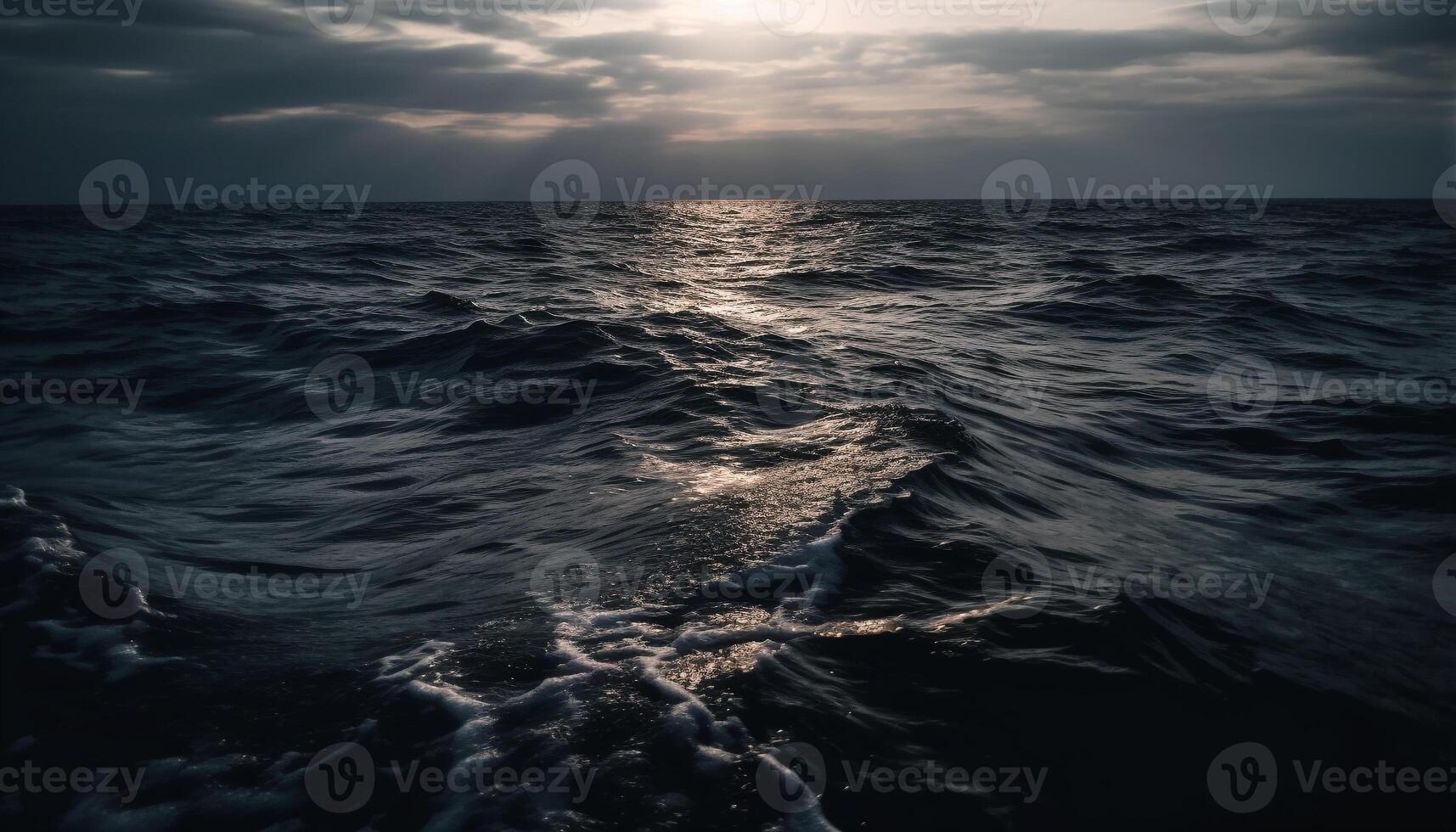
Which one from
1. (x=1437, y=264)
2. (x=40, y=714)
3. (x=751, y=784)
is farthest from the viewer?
(x=1437, y=264)

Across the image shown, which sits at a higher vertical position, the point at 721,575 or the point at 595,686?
the point at 721,575

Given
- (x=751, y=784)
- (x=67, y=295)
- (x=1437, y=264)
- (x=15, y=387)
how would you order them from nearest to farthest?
(x=751, y=784)
(x=15, y=387)
(x=67, y=295)
(x=1437, y=264)

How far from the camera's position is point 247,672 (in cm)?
444

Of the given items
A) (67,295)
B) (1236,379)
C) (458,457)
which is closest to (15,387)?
(458,457)

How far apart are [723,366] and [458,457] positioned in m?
4.71

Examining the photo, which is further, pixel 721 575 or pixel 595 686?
pixel 721 575

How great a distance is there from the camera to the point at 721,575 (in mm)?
5430

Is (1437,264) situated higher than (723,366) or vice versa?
(1437,264)

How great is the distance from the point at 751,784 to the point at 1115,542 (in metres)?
4.44

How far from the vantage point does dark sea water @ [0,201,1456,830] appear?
363 centimetres

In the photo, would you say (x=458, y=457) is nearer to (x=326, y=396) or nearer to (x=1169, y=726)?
(x=326, y=396)

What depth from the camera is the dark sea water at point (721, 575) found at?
3.63 meters

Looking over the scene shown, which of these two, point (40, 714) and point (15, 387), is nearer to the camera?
point (40, 714)

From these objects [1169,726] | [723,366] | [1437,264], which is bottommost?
[1169,726]
